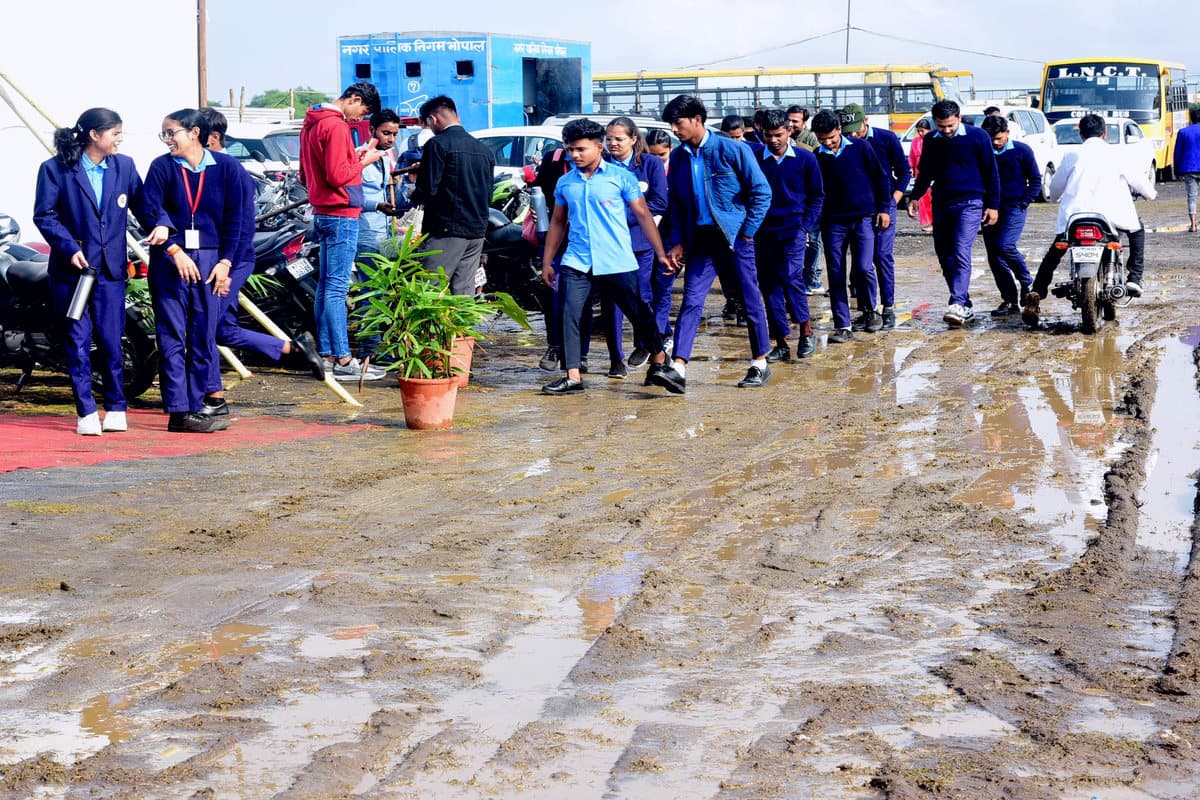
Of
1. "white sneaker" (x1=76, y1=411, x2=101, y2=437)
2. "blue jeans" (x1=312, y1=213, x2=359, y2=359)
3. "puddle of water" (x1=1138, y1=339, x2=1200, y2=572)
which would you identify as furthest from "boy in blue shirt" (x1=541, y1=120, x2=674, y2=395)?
"puddle of water" (x1=1138, y1=339, x2=1200, y2=572)

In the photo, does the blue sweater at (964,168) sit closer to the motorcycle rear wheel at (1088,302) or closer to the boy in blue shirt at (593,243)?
the motorcycle rear wheel at (1088,302)

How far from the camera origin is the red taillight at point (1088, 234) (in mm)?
11844

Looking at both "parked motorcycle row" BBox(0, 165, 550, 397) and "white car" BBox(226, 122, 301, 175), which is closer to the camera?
"parked motorcycle row" BBox(0, 165, 550, 397)

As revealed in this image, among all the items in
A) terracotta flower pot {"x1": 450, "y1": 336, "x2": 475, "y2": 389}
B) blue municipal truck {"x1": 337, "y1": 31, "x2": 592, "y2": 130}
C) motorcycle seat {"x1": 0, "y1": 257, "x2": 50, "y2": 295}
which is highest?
blue municipal truck {"x1": 337, "y1": 31, "x2": 592, "y2": 130}

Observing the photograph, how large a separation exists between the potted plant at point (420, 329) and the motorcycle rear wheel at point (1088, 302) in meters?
5.49

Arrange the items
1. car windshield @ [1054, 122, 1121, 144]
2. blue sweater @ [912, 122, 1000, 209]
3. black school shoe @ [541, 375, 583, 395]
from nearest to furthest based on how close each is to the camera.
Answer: black school shoe @ [541, 375, 583, 395] < blue sweater @ [912, 122, 1000, 209] < car windshield @ [1054, 122, 1121, 144]

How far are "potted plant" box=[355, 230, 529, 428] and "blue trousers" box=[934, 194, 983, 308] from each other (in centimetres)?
522

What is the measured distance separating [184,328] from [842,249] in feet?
18.4

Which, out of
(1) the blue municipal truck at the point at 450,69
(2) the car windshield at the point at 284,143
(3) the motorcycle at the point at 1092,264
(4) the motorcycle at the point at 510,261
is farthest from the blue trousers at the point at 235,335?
(1) the blue municipal truck at the point at 450,69

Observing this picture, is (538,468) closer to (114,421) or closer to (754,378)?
(114,421)

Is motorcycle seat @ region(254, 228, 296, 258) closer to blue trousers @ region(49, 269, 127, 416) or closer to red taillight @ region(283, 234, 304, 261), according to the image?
red taillight @ region(283, 234, 304, 261)

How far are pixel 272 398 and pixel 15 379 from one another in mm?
2228

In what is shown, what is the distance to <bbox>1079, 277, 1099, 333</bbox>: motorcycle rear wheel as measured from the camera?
11805 mm

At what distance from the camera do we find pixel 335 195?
980 centimetres
